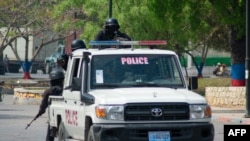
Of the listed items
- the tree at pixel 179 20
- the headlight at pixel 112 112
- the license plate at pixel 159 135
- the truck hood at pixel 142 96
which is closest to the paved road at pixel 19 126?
the tree at pixel 179 20

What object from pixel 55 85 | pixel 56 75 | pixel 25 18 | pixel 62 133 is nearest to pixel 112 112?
pixel 62 133

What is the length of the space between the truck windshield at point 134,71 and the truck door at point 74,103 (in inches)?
16.4

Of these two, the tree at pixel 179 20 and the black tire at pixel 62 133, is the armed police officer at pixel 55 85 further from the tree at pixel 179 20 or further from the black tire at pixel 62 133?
the tree at pixel 179 20

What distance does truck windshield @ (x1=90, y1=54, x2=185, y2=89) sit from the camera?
50.5 ft

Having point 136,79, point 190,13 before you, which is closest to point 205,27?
point 190,13

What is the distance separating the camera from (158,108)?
47.1 ft

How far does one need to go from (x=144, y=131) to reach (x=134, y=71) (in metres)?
1.53

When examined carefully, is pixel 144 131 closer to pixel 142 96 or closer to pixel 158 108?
pixel 158 108

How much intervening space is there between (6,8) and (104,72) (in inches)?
1466

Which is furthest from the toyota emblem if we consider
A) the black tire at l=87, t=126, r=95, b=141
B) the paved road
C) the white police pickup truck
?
the paved road

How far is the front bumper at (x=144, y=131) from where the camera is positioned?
46.5 feet

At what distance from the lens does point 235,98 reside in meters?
35.0

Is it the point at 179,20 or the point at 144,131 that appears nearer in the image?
the point at 144,131

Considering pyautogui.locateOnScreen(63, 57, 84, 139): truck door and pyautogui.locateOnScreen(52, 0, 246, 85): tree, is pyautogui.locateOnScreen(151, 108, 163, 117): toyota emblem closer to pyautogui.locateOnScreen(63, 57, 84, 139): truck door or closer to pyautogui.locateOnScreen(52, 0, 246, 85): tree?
pyautogui.locateOnScreen(63, 57, 84, 139): truck door
